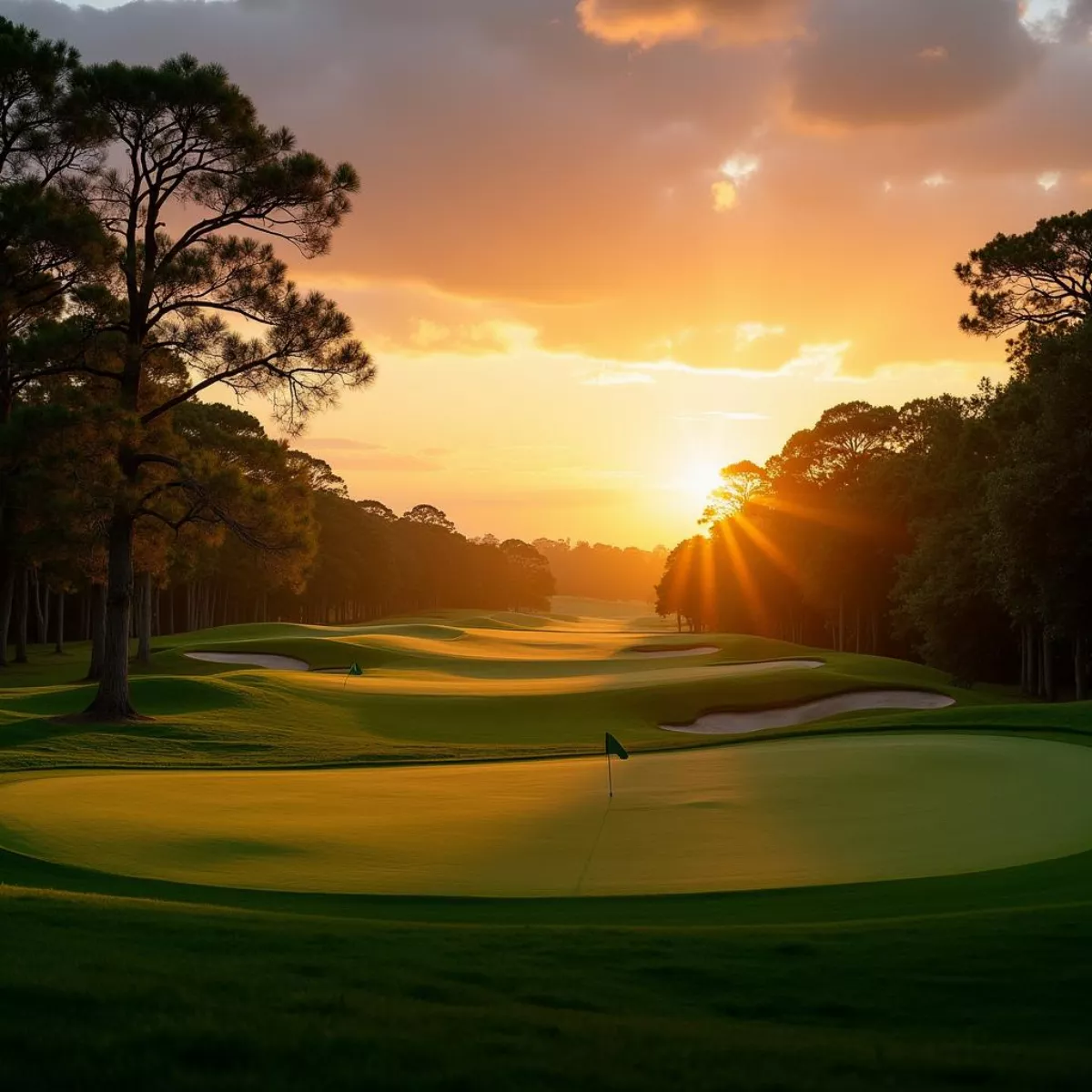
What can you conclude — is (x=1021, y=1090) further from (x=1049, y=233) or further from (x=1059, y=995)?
(x=1049, y=233)

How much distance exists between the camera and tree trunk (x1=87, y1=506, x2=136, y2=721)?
80.7 feet

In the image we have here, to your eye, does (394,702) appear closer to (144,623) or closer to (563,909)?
(144,623)

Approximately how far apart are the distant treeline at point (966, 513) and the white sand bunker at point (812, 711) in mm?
4011

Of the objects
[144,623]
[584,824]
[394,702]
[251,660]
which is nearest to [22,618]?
[144,623]

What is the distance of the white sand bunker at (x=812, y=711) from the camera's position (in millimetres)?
31625

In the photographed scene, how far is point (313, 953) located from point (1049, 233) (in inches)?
1268


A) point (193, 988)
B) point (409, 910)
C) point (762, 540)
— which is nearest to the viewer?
point (193, 988)

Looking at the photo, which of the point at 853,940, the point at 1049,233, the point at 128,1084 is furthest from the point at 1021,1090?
the point at 1049,233

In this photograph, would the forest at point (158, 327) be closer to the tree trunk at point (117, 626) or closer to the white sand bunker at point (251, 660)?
the tree trunk at point (117, 626)

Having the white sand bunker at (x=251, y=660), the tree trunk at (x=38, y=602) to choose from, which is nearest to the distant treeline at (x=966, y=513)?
the white sand bunker at (x=251, y=660)

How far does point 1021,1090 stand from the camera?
15.3ft

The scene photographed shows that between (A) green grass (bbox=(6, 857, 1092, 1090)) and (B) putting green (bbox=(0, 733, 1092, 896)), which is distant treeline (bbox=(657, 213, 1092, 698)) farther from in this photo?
(A) green grass (bbox=(6, 857, 1092, 1090))

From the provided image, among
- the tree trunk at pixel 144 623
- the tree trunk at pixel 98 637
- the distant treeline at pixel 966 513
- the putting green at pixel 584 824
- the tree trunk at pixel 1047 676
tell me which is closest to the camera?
the putting green at pixel 584 824

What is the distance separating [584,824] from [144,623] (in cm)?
3773
